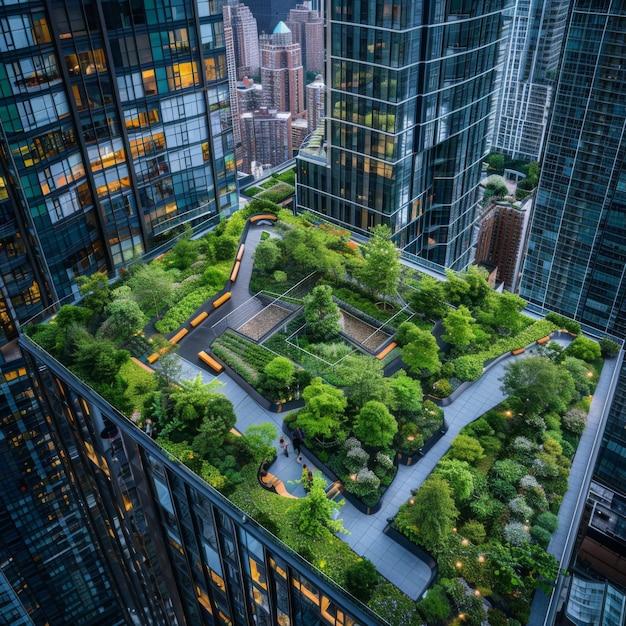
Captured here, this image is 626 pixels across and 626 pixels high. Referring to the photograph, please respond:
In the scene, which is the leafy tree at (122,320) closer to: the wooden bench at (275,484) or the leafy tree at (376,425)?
the wooden bench at (275,484)

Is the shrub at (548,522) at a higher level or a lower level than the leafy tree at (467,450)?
lower

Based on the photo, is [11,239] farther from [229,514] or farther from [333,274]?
[229,514]

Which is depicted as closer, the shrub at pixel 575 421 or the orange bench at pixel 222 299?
the shrub at pixel 575 421

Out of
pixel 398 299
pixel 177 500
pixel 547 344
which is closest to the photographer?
pixel 177 500

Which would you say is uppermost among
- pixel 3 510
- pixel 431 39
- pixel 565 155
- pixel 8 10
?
pixel 8 10

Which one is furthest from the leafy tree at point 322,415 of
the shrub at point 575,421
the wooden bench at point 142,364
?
the shrub at point 575,421

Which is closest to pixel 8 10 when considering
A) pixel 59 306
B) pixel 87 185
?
pixel 87 185
